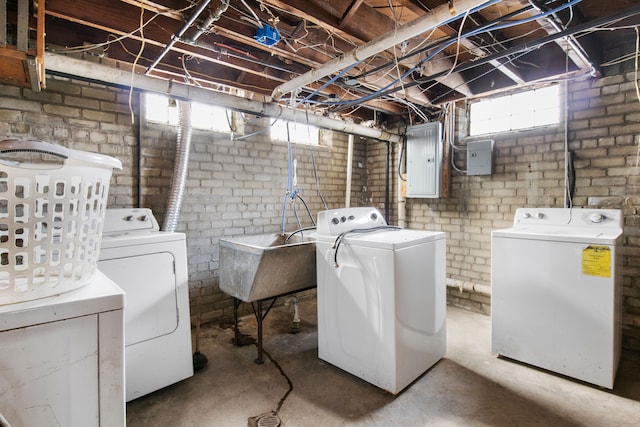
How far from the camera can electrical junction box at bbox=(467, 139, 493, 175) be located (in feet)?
11.3

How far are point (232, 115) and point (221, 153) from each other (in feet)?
1.50

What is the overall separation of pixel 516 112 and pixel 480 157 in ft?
1.89

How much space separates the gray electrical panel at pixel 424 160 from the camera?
379 cm

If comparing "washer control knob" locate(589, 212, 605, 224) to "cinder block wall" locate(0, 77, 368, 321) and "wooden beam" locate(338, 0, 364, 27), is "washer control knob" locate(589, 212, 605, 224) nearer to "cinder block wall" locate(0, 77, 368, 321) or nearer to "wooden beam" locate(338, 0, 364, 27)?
"wooden beam" locate(338, 0, 364, 27)

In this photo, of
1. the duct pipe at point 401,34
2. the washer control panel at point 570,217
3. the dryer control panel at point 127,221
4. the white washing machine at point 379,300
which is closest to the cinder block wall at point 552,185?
the washer control panel at point 570,217

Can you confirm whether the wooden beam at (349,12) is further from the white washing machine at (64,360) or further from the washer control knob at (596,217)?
the washer control knob at (596,217)

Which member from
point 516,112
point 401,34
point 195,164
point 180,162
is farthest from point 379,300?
point 516,112

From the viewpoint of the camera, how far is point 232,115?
3.49 metres

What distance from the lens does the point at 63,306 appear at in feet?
2.77

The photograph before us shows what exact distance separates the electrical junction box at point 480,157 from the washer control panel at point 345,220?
1364 mm

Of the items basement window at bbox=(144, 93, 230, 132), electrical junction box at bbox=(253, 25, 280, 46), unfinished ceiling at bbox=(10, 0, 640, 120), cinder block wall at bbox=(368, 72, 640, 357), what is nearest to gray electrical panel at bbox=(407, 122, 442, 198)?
cinder block wall at bbox=(368, 72, 640, 357)

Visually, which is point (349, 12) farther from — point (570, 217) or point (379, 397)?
point (379, 397)

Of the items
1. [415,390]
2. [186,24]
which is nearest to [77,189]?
[186,24]

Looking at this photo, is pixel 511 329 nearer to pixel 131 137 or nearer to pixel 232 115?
pixel 232 115
